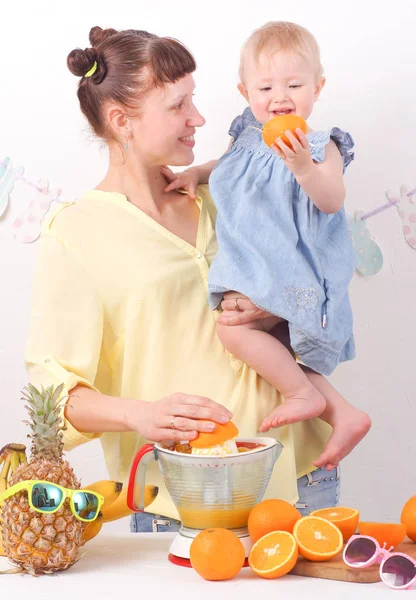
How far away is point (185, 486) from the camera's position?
138 centimetres

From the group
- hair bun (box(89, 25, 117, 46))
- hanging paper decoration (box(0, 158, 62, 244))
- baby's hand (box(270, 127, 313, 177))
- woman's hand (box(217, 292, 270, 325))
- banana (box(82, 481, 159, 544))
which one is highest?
hair bun (box(89, 25, 117, 46))

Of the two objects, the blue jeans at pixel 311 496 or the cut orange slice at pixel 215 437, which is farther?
→ the blue jeans at pixel 311 496

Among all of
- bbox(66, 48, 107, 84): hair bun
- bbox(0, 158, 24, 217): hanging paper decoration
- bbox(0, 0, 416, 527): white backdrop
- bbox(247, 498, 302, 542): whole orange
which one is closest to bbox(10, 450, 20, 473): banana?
bbox(247, 498, 302, 542): whole orange

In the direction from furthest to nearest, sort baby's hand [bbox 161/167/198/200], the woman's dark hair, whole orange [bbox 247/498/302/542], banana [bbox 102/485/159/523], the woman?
baby's hand [bbox 161/167/198/200]
the woman's dark hair
the woman
banana [bbox 102/485/159/523]
whole orange [bbox 247/498/302/542]

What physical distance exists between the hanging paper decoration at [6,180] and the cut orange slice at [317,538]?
1.66m

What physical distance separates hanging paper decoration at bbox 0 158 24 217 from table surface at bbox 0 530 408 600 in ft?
4.84

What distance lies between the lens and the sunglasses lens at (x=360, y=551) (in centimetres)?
129

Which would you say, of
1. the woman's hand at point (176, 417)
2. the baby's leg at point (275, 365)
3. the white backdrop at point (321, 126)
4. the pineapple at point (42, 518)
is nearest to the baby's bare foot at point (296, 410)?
the baby's leg at point (275, 365)

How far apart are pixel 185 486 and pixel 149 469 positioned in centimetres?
43

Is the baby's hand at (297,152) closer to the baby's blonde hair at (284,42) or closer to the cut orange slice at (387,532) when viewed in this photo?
the baby's blonde hair at (284,42)

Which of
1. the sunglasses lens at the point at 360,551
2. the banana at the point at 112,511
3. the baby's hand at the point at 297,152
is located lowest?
the sunglasses lens at the point at 360,551

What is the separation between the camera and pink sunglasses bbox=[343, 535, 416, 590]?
125cm

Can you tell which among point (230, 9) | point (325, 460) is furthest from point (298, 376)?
point (230, 9)

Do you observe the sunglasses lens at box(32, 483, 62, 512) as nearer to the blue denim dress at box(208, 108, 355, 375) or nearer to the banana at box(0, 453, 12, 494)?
the banana at box(0, 453, 12, 494)
